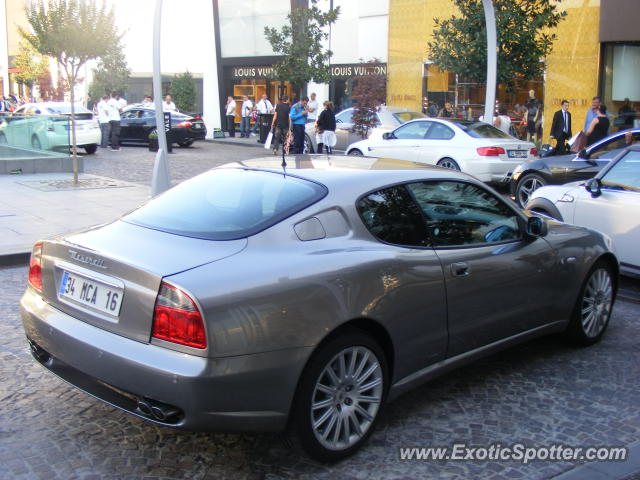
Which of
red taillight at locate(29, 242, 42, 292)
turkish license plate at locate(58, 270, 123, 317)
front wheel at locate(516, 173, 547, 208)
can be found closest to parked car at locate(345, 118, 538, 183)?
front wheel at locate(516, 173, 547, 208)

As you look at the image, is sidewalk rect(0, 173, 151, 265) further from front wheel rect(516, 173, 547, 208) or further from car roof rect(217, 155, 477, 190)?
front wheel rect(516, 173, 547, 208)

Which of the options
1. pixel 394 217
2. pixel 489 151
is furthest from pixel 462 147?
pixel 394 217

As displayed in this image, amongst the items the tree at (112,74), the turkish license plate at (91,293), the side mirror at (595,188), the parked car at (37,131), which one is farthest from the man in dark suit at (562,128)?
the tree at (112,74)

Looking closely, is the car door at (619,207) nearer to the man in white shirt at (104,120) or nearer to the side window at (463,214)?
the side window at (463,214)

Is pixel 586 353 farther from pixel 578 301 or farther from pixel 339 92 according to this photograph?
pixel 339 92

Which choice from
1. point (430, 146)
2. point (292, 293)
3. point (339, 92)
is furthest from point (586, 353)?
point (339, 92)

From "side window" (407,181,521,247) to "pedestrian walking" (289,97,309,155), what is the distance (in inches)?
615

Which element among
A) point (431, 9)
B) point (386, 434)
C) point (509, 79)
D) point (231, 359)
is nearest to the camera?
point (231, 359)

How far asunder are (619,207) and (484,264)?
10.9 ft

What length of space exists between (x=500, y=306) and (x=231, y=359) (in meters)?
2.04

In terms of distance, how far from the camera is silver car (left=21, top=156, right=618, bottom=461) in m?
3.39

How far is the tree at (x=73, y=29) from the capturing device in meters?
15.1

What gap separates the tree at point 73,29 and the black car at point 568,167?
28.3ft

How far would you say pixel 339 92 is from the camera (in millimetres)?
31078
